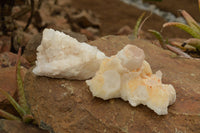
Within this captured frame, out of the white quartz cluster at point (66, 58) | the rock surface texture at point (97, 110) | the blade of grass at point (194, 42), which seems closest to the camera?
the rock surface texture at point (97, 110)

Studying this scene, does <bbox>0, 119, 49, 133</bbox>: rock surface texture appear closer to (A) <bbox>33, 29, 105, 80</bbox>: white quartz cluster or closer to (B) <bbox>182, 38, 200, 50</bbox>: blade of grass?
(A) <bbox>33, 29, 105, 80</bbox>: white quartz cluster

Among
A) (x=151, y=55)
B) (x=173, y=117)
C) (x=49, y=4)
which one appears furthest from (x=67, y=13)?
(x=173, y=117)

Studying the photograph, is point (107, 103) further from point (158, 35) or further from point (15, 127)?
point (158, 35)

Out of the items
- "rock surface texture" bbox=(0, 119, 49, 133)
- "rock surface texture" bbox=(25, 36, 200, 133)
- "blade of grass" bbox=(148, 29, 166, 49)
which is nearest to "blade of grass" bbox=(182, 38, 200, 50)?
"blade of grass" bbox=(148, 29, 166, 49)

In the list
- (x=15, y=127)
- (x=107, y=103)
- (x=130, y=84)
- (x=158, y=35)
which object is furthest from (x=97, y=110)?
(x=158, y=35)

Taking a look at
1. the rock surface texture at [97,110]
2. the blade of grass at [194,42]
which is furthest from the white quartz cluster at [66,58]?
the blade of grass at [194,42]

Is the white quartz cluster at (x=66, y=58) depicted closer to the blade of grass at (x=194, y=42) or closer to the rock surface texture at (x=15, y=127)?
the rock surface texture at (x=15, y=127)
